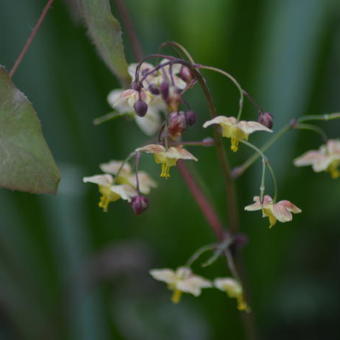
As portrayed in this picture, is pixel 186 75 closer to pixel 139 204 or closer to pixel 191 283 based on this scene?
pixel 139 204

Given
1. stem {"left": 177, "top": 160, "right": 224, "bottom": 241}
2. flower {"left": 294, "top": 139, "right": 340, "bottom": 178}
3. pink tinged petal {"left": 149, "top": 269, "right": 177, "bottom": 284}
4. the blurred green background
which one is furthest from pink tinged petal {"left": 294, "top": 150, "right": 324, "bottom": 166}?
the blurred green background

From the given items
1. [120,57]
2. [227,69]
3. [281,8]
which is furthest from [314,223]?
[120,57]

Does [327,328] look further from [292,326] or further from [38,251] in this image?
[38,251]

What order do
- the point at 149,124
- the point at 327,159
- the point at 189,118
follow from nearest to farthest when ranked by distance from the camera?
the point at 189,118 < the point at 327,159 < the point at 149,124

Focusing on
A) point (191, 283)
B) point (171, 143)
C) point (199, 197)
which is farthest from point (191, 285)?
point (171, 143)

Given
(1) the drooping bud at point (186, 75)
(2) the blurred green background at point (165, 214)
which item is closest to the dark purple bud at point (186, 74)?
(1) the drooping bud at point (186, 75)

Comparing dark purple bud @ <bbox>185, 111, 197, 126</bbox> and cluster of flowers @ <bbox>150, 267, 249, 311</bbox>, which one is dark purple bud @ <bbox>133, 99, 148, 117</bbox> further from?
cluster of flowers @ <bbox>150, 267, 249, 311</bbox>

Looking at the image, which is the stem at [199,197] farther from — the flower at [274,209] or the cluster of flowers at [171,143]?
the flower at [274,209]
